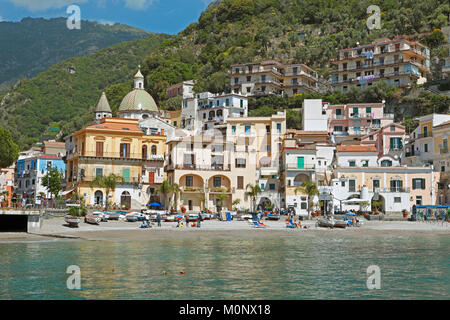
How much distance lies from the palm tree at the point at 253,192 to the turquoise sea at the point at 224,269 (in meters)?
27.5

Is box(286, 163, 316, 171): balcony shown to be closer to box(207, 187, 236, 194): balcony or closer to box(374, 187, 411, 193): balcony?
box(207, 187, 236, 194): balcony

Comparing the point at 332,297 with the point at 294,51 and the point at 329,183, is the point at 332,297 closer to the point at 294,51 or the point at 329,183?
the point at 329,183

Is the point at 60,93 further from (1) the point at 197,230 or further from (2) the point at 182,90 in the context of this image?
(1) the point at 197,230

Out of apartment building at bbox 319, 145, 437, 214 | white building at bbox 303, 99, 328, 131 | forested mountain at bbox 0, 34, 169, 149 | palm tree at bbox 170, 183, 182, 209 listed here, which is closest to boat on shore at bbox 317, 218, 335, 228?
apartment building at bbox 319, 145, 437, 214

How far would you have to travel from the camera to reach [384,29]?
116 metres

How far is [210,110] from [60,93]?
3192 inches

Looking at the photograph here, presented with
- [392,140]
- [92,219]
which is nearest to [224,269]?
[92,219]

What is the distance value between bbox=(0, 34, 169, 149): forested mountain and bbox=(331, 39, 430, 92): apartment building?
55.6 meters

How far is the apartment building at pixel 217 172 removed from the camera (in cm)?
6794

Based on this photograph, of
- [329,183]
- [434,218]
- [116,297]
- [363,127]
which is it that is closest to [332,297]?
[116,297]

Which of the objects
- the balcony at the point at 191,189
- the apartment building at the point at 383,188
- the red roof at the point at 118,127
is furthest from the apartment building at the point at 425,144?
the red roof at the point at 118,127

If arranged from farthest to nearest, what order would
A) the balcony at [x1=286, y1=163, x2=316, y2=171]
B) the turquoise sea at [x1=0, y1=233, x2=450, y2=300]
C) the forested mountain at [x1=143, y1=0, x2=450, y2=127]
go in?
the forested mountain at [x1=143, y1=0, x2=450, y2=127] → the balcony at [x1=286, y1=163, x2=316, y2=171] → the turquoise sea at [x1=0, y1=233, x2=450, y2=300]

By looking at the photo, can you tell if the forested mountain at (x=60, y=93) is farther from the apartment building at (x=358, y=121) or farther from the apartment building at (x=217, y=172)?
the apartment building at (x=217, y=172)

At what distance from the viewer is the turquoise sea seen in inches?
768
